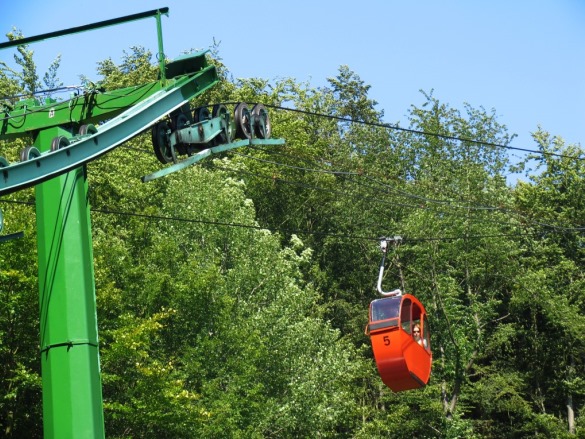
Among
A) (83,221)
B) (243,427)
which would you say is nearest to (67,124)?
(83,221)

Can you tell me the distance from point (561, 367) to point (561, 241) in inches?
241

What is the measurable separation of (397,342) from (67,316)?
9996 mm

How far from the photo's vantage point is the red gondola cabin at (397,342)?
22750 millimetres

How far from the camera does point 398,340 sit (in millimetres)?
22828

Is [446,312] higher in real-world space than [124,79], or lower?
lower

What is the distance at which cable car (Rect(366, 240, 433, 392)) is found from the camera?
22750 mm

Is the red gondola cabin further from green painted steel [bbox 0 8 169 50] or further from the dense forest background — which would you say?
green painted steel [bbox 0 8 169 50]

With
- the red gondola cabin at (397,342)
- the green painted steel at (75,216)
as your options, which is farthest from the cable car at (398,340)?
the green painted steel at (75,216)

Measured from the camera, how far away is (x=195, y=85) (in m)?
14.8

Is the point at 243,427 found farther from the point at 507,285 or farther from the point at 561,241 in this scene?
the point at 561,241

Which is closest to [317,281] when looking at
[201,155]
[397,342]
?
[397,342]

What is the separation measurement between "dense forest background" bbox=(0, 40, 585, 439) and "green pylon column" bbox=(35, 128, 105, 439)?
39.8ft

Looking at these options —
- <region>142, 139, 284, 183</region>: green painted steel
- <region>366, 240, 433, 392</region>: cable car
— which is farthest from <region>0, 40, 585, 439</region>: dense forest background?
<region>142, 139, 284, 183</region>: green painted steel

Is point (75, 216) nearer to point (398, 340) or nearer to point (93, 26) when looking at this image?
point (93, 26)
